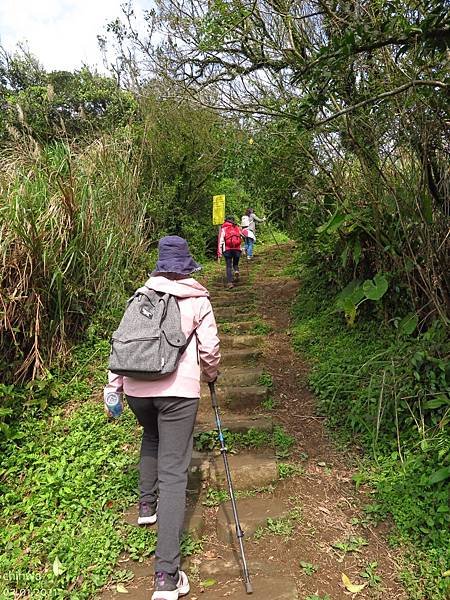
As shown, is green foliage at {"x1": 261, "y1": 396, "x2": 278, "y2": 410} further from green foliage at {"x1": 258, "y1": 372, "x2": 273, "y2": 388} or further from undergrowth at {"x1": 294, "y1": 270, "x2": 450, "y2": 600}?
undergrowth at {"x1": 294, "y1": 270, "x2": 450, "y2": 600}

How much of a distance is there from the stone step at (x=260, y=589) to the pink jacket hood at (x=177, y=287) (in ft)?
5.37

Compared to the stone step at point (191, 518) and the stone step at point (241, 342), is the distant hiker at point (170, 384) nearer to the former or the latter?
the stone step at point (191, 518)

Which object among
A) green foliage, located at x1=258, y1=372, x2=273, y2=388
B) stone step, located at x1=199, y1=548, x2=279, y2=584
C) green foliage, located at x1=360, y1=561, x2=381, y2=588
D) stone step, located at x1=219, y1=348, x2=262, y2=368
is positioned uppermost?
stone step, located at x1=219, y1=348, x2=262, y2=368

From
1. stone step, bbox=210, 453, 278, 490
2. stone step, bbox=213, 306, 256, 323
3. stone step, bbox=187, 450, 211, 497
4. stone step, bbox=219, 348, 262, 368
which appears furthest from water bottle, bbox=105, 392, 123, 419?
stone step, bbox=213, 306, 256, 323

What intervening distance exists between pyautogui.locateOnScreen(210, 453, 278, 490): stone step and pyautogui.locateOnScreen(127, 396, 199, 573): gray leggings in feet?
3.07

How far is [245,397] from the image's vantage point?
4484mm

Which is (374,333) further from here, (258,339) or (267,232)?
(267,232)

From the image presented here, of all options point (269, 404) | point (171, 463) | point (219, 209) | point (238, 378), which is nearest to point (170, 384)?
point (171, 463)

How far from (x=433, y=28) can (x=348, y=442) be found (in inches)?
115

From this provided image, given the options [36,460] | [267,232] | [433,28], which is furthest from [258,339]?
[267,232]

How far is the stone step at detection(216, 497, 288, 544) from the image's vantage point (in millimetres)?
2994

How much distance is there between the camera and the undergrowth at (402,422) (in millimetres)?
2693

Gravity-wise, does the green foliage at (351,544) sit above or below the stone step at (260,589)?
above

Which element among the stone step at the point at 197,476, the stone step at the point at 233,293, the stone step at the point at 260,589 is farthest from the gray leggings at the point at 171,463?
the stone step at the point at 233,293
